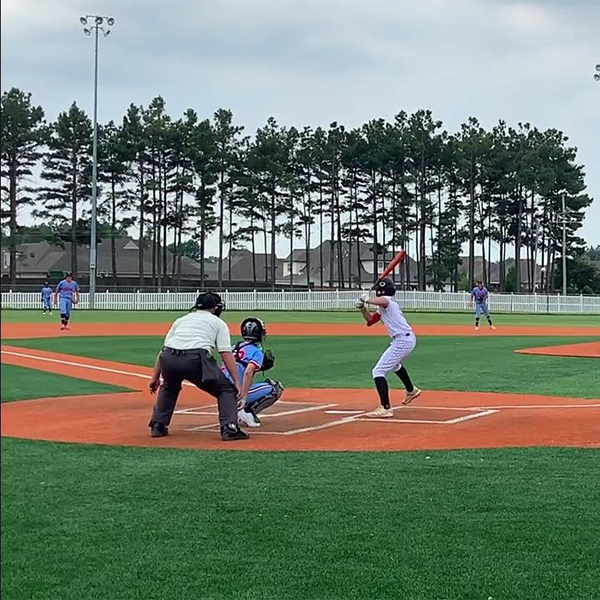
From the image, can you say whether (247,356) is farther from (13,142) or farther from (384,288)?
(13,142)

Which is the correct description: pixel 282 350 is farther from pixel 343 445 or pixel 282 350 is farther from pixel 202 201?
pixel 202 201

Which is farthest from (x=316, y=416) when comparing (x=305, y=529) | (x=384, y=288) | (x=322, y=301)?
(x=322, y=301)

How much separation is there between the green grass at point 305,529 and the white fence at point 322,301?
38503mm

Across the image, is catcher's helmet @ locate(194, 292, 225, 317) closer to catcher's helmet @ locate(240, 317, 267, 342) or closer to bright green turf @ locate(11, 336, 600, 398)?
catcher's helmet @ locate(240, 317, 267, 342)

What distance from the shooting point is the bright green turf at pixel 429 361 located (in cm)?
1530

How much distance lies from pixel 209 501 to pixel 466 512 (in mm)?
1781

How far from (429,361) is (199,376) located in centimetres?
1125

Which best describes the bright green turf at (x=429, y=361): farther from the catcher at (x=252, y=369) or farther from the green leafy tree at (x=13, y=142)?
the green leafy tree at (x=13, y=142)

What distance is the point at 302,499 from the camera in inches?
253

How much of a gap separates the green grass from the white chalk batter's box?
2.26 m

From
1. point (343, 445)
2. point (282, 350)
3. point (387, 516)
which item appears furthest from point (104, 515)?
point (282, 350)

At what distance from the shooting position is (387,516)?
5957 mm

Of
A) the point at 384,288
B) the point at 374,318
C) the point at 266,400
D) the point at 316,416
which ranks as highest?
the point at 384,288

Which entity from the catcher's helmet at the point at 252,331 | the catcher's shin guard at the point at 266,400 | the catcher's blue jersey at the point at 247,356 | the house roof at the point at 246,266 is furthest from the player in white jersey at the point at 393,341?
the house roof at the point at 246,266
